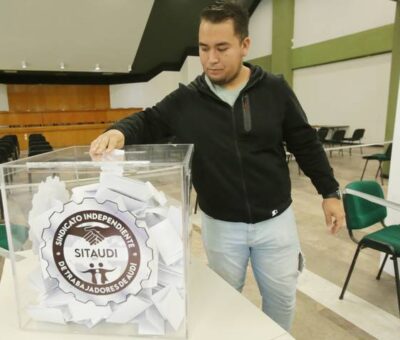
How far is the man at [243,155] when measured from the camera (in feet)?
3.55

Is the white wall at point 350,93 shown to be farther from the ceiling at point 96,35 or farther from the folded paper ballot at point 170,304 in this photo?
the folded paper ballot at point 170,304

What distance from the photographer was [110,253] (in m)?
0.57

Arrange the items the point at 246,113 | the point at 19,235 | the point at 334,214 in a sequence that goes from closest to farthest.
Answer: the point at 19,235 → the point at 246,113 → the point at 334,214

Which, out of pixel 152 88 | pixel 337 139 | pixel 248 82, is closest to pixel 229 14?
pixel 248 82

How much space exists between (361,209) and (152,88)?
37.3 ft

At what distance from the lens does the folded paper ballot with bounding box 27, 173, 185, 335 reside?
0.55m

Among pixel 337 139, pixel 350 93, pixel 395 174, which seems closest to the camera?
pixel 395 174

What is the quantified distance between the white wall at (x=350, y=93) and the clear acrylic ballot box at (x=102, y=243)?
877cm

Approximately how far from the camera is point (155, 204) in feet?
1.92

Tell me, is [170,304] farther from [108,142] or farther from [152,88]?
[152,88]

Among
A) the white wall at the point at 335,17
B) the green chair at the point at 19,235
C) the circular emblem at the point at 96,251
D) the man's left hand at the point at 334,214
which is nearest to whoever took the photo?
the circular emblem at the point at 96,251

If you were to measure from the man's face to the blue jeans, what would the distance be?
1.69ft

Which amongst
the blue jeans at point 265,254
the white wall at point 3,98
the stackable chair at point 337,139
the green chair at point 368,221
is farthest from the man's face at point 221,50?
the white wall at point 3,98

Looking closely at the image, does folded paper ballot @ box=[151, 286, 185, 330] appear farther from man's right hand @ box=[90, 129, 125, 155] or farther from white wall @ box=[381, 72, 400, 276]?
white wall @ box=[381, 72, 400, 276]
